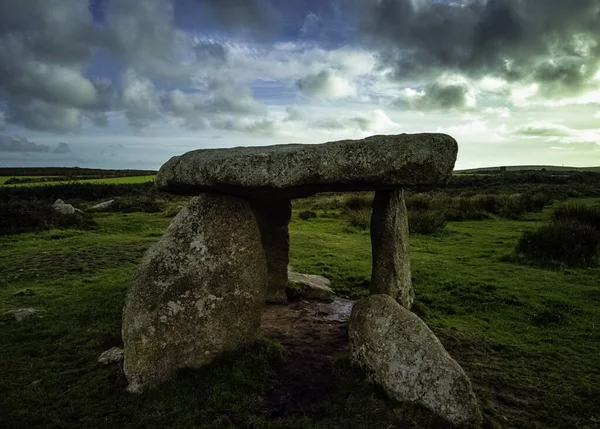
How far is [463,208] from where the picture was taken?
22609 millimetres

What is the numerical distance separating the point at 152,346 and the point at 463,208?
63.2 feet

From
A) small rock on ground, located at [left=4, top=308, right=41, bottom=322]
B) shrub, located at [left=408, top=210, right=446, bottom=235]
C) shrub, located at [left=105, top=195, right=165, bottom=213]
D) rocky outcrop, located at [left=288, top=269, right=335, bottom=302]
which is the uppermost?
shrub, located at [left=408, top=210, right=446, bottom=235]

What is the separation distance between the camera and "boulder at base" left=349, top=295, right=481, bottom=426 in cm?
529

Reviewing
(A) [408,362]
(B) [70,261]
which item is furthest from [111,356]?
(B) [70,261]

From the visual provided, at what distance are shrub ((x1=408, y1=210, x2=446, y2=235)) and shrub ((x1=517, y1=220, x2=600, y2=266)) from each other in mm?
4313

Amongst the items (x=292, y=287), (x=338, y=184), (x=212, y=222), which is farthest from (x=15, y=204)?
(x=338, y=184)

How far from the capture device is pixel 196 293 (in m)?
6.52

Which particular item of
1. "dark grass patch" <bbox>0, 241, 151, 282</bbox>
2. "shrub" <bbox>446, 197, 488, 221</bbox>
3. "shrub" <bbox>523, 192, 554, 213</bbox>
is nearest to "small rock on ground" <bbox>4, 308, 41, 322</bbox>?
"dark grass patch" <bbox>0, 241, 151, 282</bbox>

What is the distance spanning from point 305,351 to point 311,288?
3.06 meters

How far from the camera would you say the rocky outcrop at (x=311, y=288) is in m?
10.0

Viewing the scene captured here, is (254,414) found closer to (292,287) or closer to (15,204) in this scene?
(292,287)

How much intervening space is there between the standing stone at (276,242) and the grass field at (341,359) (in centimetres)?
186

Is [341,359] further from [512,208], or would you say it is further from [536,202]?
Answer: [536,202]

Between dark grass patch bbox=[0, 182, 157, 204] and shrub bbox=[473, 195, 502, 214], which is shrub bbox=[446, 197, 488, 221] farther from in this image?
dark grass patch bbox=[0, 182, 157, 204]
